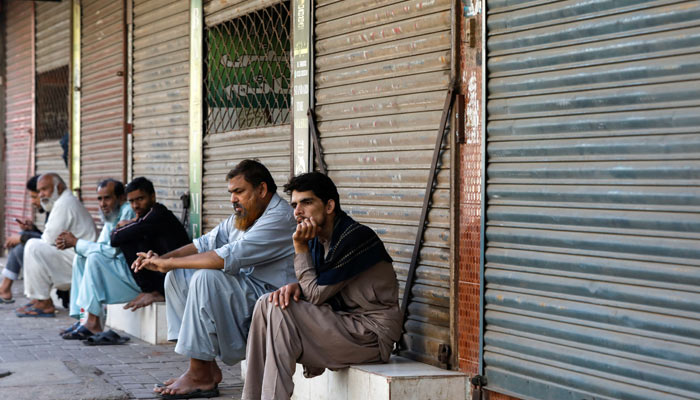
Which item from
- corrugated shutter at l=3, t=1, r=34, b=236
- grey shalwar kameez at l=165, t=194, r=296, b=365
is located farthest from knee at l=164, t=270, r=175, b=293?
corrugated shutter at l=3, t=1, r=34, b=236

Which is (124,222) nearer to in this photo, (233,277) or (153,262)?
(153,262)

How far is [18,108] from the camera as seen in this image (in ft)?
44.8

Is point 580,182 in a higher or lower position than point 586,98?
lower

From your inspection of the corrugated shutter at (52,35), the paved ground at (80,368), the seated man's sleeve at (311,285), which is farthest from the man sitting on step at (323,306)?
the corrugated shutter at (52,35)

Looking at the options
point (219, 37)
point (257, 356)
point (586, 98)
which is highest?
point (219, 37)

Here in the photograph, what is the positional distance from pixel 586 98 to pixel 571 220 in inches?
20.5

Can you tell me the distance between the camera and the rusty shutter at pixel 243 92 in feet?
23.1

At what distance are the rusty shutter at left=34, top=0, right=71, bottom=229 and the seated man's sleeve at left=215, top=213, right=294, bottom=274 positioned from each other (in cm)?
688

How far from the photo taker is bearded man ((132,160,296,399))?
17.2 ft

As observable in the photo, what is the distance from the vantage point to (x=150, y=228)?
7.11 metres

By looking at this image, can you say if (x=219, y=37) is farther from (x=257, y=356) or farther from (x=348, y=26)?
(x=257, y=356)

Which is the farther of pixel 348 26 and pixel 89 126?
pixel 89 126

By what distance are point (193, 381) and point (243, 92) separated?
10.4 feet

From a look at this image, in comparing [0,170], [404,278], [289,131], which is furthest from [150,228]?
[0,170]
